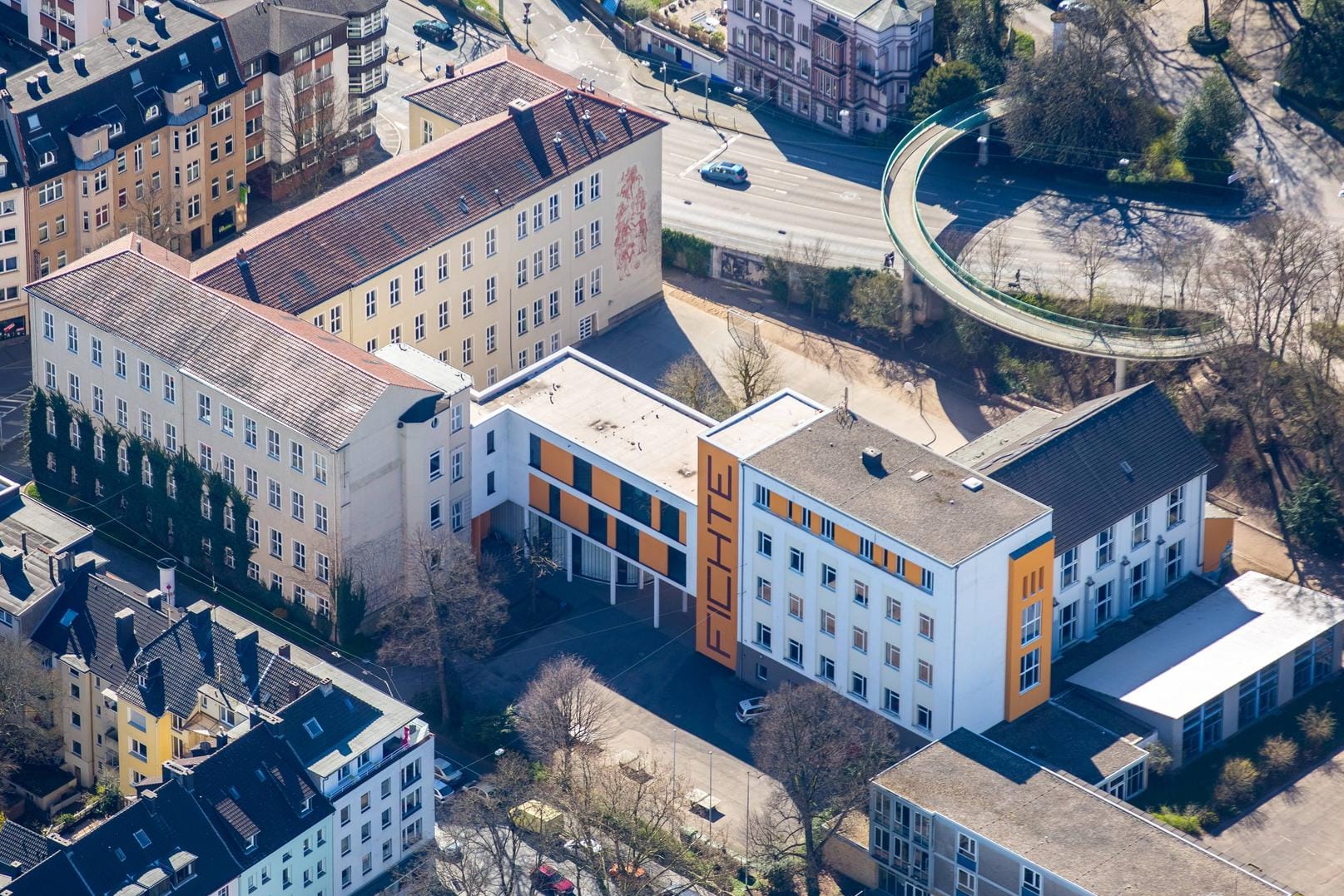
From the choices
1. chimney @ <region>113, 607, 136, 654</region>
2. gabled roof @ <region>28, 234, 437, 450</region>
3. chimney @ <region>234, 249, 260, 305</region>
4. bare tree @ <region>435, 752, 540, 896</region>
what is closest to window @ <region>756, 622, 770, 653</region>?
bare tree @ <region>435, 752, 540, 896</region>

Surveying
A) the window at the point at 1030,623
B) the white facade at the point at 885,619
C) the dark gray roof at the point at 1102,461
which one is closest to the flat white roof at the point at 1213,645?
the window at the point at 1030,623

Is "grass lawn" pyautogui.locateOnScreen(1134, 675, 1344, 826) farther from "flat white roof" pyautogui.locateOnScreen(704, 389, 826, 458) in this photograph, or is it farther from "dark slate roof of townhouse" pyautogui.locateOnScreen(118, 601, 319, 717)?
"dark slate roof of townhouse" pyautogui.locateOnScreen(118, 601, 319, 717)

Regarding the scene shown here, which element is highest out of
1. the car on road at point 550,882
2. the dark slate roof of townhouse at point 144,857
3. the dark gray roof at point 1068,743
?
the dark slate roof of townhouse at point 144,857

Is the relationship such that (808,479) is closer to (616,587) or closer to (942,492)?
(942,492)

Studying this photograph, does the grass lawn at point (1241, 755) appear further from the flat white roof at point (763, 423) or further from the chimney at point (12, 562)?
the chimney at point (12, 562)

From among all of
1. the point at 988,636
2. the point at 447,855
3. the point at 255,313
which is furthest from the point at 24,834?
the point at 988,636

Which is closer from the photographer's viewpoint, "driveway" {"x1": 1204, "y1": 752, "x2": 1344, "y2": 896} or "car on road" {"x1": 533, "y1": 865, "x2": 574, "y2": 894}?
"car on road" {"x1": 533, "y1": 865, "x2": 574, "y2": 894}

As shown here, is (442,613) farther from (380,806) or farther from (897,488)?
(897,488)
